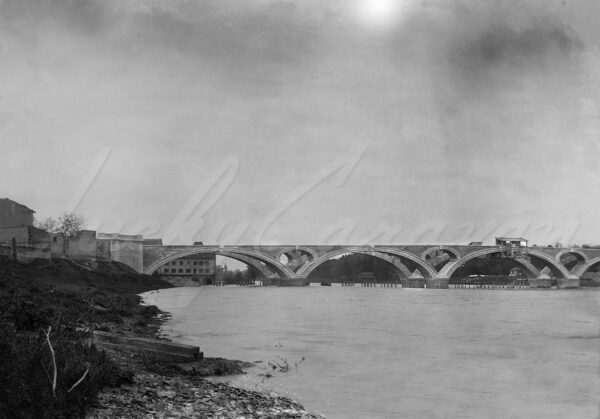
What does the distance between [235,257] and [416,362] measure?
234 feet

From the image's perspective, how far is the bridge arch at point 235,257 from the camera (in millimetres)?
83062

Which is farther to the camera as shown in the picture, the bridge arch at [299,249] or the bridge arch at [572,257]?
the bridge arch at [572,257]

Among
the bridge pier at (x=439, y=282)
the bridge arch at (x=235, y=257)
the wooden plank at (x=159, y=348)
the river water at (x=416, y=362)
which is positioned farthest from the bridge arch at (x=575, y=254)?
the wooden plank at (x=159, y=348)

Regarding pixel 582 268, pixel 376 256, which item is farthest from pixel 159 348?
pixel 582 268

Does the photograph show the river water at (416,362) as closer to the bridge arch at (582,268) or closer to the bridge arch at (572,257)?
the bridge arch at (572,257)

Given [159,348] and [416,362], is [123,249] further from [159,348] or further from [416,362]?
[159,348]

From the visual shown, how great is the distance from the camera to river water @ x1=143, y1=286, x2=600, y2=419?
10922mm

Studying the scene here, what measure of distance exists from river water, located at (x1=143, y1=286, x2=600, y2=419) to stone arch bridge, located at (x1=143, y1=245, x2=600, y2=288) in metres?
55.7

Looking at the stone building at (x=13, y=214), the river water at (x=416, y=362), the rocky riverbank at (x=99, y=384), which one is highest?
the stone building at (x=13, y=214)

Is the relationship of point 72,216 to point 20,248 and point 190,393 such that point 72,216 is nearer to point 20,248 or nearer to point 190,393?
point 20,248

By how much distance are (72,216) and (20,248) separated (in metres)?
37.0

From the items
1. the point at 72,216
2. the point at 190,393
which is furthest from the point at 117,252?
the point at 190,393

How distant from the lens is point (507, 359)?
17094 mm

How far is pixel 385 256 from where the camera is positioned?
88.4 metres
